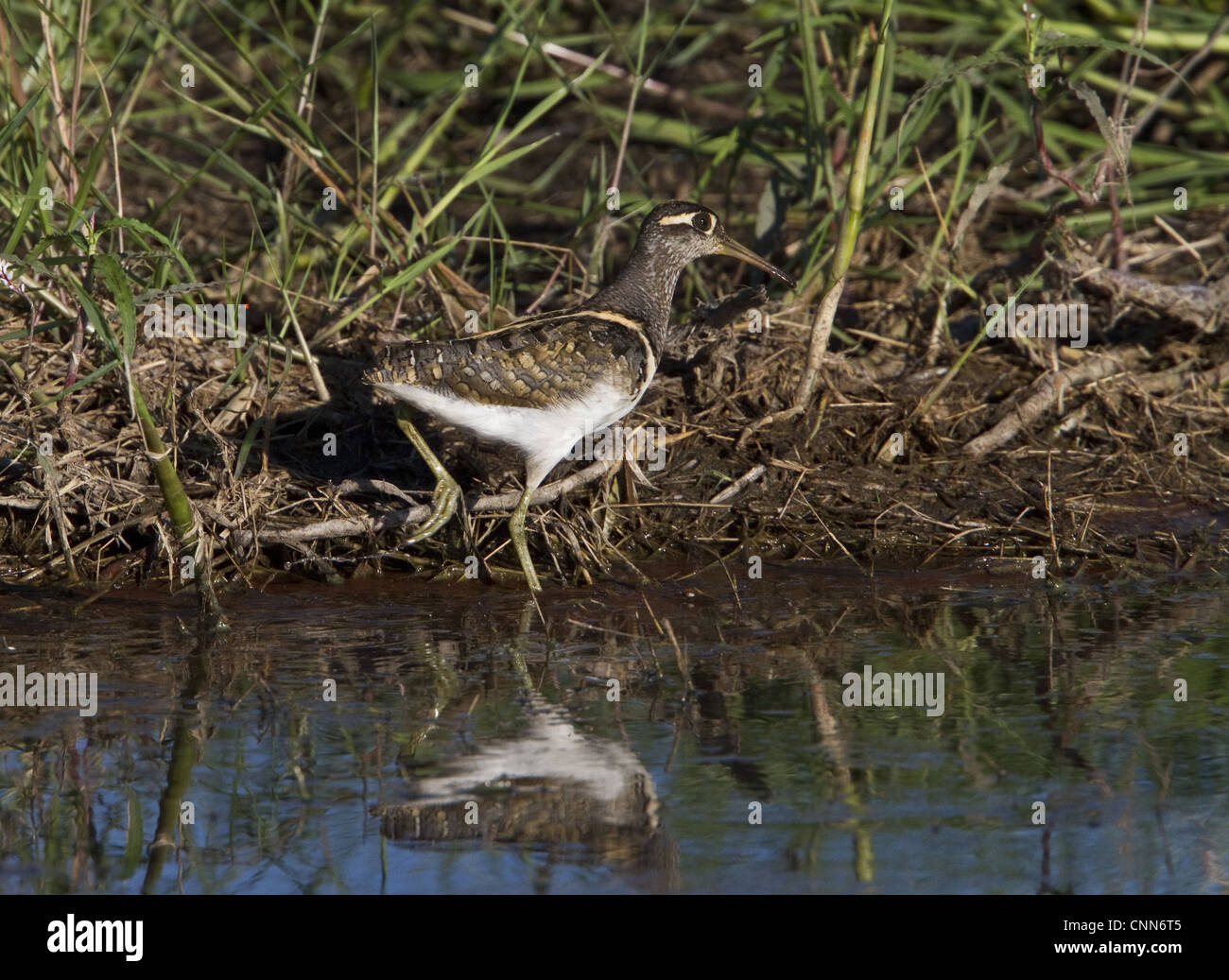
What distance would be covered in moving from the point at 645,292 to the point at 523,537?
1041mm

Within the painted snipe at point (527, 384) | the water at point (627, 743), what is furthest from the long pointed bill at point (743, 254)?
the water at point (627, 743)

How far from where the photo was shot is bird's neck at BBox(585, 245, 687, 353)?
5645mm

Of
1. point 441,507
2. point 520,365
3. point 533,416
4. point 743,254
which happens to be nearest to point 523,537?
point 441,507

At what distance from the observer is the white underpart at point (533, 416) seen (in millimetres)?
5109

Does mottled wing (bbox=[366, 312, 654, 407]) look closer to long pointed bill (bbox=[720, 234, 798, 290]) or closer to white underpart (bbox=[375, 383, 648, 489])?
white underpart (bbox=[375, 383, 648, 489])

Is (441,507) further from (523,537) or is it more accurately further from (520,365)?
(520,365)

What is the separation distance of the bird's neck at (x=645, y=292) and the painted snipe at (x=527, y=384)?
0.28ft

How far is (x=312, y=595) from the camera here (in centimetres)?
532

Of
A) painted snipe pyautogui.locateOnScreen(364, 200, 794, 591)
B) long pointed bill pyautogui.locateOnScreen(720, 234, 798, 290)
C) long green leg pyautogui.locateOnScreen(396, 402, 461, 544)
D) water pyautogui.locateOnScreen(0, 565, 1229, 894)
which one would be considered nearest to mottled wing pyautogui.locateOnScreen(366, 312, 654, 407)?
painted snipe pyautogui.locateOnScreen(364, 200, 794, 591)

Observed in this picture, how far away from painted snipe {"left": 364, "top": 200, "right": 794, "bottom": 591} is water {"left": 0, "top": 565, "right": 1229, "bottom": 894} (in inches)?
17.9

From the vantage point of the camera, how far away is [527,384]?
5.14 m

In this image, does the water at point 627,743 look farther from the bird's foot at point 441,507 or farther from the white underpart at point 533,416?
the white underpart at point 533,416
